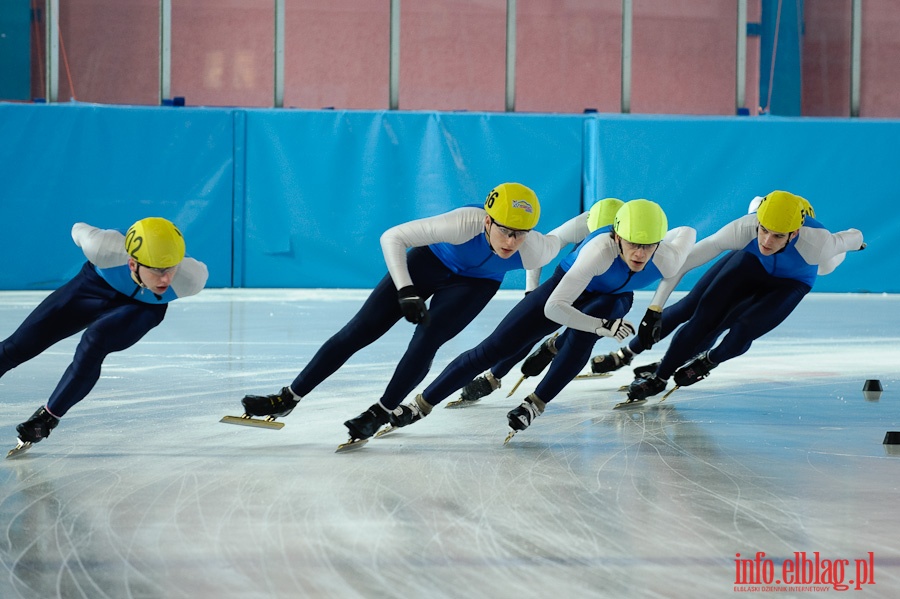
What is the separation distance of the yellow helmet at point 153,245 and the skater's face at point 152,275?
0.03 m

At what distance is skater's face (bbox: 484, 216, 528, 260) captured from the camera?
394 cm

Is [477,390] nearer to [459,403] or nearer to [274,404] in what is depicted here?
[459,403]

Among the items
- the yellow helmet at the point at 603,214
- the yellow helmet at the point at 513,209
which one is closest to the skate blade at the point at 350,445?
the yellow helmet at the point at 513,209

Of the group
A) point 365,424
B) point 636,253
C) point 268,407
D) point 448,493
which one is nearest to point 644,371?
point 636,253

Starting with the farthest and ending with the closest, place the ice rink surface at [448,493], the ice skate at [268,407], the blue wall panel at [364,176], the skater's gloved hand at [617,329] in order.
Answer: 1. the blue wall panel at [364,176]
2. the ice skate at [268,407]
3. the skater's gloved hand at [617,329]
4. the ice rink surface at [448,493]

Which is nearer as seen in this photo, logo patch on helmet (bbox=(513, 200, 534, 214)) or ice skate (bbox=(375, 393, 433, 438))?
logo patch on helmet (bbox=(513, 200, 534, 214))

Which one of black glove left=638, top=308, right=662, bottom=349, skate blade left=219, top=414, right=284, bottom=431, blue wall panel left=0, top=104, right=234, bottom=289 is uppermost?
blue wall panel left=0, top=104, right=234, bottom=289

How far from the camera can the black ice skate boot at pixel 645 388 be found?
492cm

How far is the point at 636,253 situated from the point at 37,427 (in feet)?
7.17

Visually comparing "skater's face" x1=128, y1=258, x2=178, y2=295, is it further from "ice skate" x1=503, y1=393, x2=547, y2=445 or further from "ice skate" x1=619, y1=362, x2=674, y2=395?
"ice skate" x1=619, y1=362, x2=674, y2=395

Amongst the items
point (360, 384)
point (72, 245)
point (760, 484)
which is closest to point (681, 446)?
point (760, 484)

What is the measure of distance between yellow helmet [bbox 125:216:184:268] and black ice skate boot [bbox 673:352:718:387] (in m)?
2.37

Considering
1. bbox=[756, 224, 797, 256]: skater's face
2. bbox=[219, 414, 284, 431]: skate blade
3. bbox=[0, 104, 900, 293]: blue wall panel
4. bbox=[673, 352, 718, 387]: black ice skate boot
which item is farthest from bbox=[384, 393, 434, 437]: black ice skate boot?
bbox=[0, 104, 900, 293]: blue wall panel

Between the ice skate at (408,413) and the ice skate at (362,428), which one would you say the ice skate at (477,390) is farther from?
the ice skate at (362,428)
